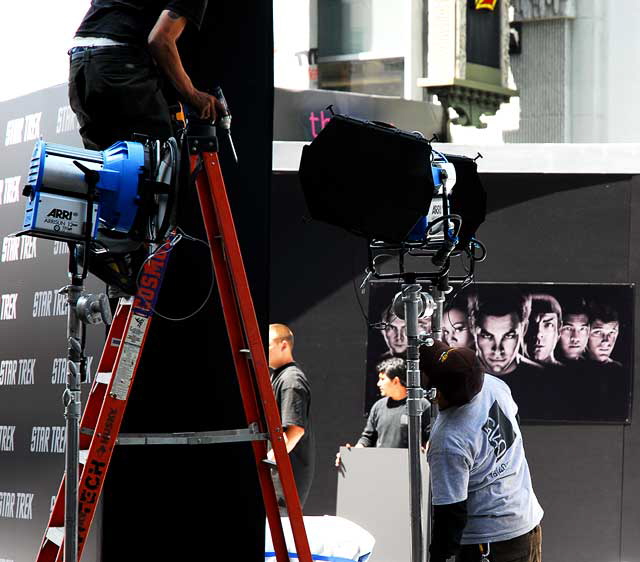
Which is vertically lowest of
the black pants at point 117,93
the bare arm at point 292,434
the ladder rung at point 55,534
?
the bare arm at point 292,434

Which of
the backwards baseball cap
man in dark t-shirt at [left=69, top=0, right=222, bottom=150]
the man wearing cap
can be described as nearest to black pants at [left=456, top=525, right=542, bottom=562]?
the man wearing cap

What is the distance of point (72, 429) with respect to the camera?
3.33m

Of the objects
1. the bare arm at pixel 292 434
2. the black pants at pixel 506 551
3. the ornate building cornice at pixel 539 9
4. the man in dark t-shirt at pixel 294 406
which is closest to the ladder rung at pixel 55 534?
the black pants at pixel 506 551

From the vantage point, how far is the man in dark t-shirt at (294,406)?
23.0 feet

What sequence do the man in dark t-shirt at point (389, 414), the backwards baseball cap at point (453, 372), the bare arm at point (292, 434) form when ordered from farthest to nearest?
1. the man in dark t-shirt at point (389, 414)
2. the bare arm at point (292, 434)
3. the backwards baseball cap at point (453, 372)

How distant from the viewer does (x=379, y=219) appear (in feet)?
14.1

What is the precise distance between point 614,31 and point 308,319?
6.88m

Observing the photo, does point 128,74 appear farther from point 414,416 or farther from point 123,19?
point 414,416

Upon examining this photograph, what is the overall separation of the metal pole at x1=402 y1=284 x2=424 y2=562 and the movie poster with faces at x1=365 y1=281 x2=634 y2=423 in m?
4.38

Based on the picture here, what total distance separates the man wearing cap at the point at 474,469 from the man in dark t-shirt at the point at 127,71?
133 cm

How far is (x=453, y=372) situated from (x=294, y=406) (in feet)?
8.50

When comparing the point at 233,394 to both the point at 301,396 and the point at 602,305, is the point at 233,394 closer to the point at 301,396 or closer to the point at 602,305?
the point at 301,396

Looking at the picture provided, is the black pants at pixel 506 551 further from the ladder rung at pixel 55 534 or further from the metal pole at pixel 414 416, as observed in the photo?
the ladder rung at pixel 55 534

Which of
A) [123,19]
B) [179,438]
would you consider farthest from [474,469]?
[123,19]
